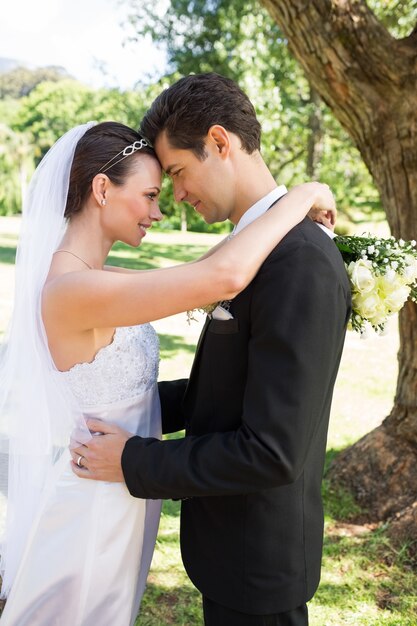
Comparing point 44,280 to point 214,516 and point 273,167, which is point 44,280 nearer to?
point 214,516

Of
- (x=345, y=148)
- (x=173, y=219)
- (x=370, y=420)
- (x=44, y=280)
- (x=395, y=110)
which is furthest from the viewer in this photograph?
(x=173, y=219)

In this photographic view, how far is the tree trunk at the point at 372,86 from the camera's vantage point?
3.71 metres

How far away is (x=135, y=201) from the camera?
7.64 ft

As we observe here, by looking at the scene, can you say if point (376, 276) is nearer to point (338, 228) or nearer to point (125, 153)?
point (125, 153)

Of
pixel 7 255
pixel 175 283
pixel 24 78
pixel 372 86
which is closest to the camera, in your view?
pixel 175 283

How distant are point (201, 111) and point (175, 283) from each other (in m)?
0.61

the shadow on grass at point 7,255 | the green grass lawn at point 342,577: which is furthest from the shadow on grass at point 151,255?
the green grass lawn at point 342,577

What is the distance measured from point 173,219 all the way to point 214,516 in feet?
118

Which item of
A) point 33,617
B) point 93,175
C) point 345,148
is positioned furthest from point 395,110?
point 345,148

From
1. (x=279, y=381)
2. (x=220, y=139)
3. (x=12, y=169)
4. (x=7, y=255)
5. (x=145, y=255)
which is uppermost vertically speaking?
(x=220, y=139)

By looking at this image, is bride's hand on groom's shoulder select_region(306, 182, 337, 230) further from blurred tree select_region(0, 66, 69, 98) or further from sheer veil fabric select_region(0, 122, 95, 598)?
blurred tree select_region(0, 66, 69, 98)

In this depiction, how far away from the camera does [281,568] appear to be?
1962 mm

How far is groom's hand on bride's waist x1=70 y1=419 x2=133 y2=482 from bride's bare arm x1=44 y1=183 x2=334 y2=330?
376 mm

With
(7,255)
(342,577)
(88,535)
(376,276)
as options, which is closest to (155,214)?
(376,276)
